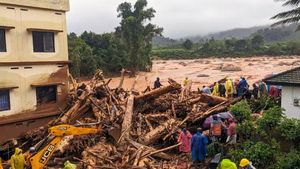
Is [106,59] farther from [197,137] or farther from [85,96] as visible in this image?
[197,137]

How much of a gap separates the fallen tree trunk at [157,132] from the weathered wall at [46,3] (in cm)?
784

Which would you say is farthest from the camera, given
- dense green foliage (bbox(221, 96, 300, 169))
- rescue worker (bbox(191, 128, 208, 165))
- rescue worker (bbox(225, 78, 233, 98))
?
rescue worker (bbox(225, 78, 233, 98))

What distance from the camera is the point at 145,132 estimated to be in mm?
16141

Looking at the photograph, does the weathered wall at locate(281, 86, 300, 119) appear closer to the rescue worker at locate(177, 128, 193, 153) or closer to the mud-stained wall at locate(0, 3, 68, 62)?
the rescue worker at locate(177, 128, 193, 153)

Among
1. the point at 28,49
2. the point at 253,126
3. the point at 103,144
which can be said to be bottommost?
the point at 103,144

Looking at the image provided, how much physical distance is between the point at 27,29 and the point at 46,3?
1.66 m

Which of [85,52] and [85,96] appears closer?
[85,96]

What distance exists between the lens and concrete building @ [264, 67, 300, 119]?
13.9 meters

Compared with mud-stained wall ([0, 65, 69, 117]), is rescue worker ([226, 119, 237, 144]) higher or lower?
lower

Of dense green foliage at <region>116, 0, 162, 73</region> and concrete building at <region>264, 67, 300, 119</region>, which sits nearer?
concrete building at <region>264, 67, 300, 119</region>

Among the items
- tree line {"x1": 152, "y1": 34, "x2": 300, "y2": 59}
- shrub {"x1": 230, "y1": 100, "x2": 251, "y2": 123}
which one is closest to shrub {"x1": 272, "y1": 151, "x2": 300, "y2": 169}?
shrub {"x1": 230, "y1": 100, "x2": 251, "y2": 123}

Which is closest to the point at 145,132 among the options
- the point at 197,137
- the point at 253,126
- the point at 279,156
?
the point at 197,137

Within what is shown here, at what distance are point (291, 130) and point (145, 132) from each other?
6343mm

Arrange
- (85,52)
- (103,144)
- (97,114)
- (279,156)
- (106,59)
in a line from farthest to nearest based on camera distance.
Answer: (106,59), (85,52), (97,114), (103,144), (279,156)
